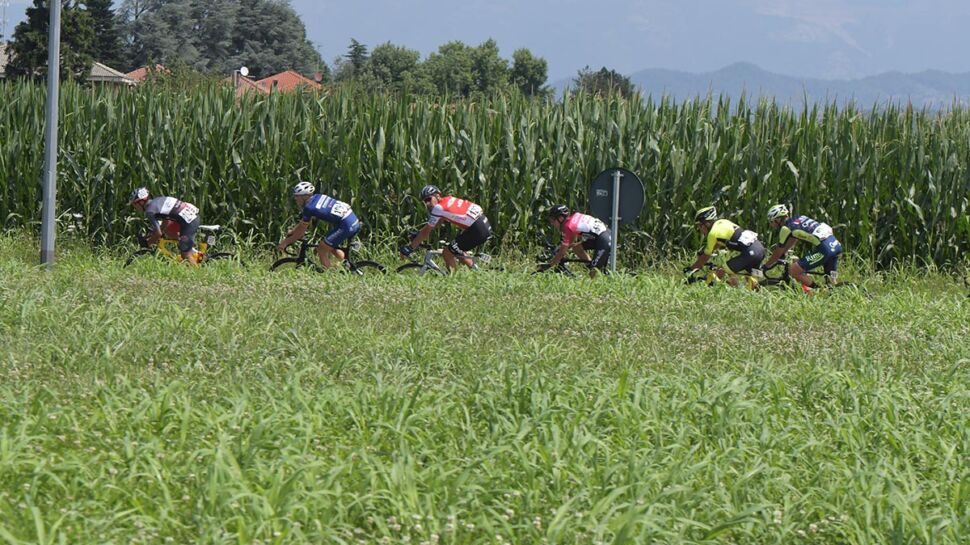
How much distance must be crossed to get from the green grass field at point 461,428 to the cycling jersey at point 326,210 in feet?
16.6

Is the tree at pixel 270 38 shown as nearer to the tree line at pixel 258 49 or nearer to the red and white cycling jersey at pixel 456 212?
the tree line at pixel 258 49

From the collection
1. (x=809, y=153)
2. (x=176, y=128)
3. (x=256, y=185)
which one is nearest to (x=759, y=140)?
(x=809, y=153)

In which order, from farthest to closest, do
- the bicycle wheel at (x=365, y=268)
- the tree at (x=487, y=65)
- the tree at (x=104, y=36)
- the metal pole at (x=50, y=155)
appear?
the tree at (x=487, y=65) → the tree at (x=104, y=36) → the metal pole at (x=50, y=155) → the bicycle wheel at (x=365, y=268)

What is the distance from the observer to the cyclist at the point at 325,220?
17.0 metres

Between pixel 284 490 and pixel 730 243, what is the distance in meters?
12.4

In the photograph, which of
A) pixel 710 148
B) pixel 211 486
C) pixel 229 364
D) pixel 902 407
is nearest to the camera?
pixel 211 486

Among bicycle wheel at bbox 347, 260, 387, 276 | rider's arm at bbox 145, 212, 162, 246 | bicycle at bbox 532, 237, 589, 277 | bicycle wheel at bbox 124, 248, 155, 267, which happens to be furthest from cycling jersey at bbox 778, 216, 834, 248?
bicycle wheel at bbox 124, 248, 155, 267

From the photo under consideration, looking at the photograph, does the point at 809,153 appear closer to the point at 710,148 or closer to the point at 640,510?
the point at 710,148

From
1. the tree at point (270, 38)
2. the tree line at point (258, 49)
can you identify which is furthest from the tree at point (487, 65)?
the tree at point (270, 38)

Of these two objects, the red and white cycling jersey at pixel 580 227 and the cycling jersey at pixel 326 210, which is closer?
the cycling jersey at pixel 326 210

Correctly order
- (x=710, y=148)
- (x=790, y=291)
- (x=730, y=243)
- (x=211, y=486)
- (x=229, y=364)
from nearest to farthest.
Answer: (x=211, y=486) → (x=229, y=364) → (x=790, y=291) → (x=730, y=243) → (x=710, y=148)

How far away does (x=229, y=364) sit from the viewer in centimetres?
864

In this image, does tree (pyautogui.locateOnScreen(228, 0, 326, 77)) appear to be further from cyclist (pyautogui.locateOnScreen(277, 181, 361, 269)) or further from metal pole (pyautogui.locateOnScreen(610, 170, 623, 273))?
metal pole (pyautogui.locateOnScreen(610, 170, 623, 273))

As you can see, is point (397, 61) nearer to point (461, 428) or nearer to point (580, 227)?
point (580, 227)
